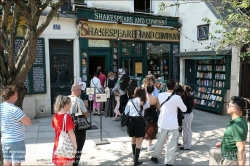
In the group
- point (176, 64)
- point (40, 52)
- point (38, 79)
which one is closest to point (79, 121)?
point (38, 79)

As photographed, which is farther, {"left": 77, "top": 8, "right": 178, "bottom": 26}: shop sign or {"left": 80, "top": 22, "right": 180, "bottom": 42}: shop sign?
{"left": 80, "top": 22, "right": 180, "bottom": 42}: shop sign

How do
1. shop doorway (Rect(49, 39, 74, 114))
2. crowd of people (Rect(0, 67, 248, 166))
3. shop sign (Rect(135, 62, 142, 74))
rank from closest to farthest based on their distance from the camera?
crowd of people (Rect(0, 67, 248, 166))
shop doorway (Rect(49, 39, 74, 114))
shop sign (Rect(135, 62, 142, 74))

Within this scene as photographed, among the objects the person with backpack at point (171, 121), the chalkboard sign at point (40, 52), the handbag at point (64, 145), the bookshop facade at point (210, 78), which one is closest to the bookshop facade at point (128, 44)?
the bookshop facade at point (210, 78)

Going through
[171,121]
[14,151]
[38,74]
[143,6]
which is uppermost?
[143,6]

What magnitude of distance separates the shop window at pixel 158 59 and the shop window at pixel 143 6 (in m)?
1.77

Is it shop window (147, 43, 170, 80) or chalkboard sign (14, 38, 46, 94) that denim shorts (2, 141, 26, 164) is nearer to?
chalkboard sign (14, 38, 46, 94)

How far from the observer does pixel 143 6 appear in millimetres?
11648

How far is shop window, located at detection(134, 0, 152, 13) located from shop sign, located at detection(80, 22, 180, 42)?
38.5 inches

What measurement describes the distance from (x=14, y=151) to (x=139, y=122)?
2.32 m

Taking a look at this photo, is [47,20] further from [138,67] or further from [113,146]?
[138,67]

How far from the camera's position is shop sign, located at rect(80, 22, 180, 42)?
31.9 feet

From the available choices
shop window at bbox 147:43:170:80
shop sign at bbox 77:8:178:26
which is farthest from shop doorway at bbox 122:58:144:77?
shop sign at bbox 77:8:178:26

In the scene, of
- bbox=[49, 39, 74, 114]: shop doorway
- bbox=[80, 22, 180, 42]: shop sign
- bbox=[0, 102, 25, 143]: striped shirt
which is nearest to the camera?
bbox=[0, 102, 25, 143]: striped shirt

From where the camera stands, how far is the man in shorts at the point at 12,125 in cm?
357
